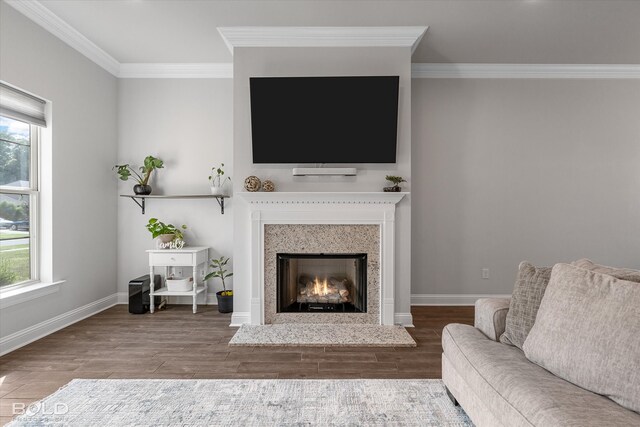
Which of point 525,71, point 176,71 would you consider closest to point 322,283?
point 176,71

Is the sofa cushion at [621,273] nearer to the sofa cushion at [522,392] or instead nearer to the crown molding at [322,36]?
the sofa cushion at [522,392]

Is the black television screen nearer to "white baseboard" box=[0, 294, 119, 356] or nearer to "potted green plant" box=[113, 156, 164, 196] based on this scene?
"potted green plant" box=[113, 156, 164, 196]

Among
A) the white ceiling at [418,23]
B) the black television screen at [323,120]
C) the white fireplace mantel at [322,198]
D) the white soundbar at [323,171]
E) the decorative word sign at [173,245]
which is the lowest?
the decorative word sign at [173,245]

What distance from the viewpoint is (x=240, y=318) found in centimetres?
343

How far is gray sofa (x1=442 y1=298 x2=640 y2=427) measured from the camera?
46.3 inches

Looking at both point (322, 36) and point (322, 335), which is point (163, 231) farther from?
point (322, 36)

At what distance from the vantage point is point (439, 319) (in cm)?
362

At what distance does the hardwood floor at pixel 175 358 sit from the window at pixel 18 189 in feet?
2.20

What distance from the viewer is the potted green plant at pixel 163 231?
3.85m

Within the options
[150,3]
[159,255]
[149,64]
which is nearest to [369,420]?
[159,255]

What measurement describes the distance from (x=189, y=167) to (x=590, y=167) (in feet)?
15.3

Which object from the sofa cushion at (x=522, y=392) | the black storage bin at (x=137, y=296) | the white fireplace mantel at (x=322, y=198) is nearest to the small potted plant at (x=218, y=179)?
the white fireplace mantel at (x=322, y=198)

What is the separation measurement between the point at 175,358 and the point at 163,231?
5.23ft

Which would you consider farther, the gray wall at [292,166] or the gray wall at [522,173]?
the gray wall at [522,173]
